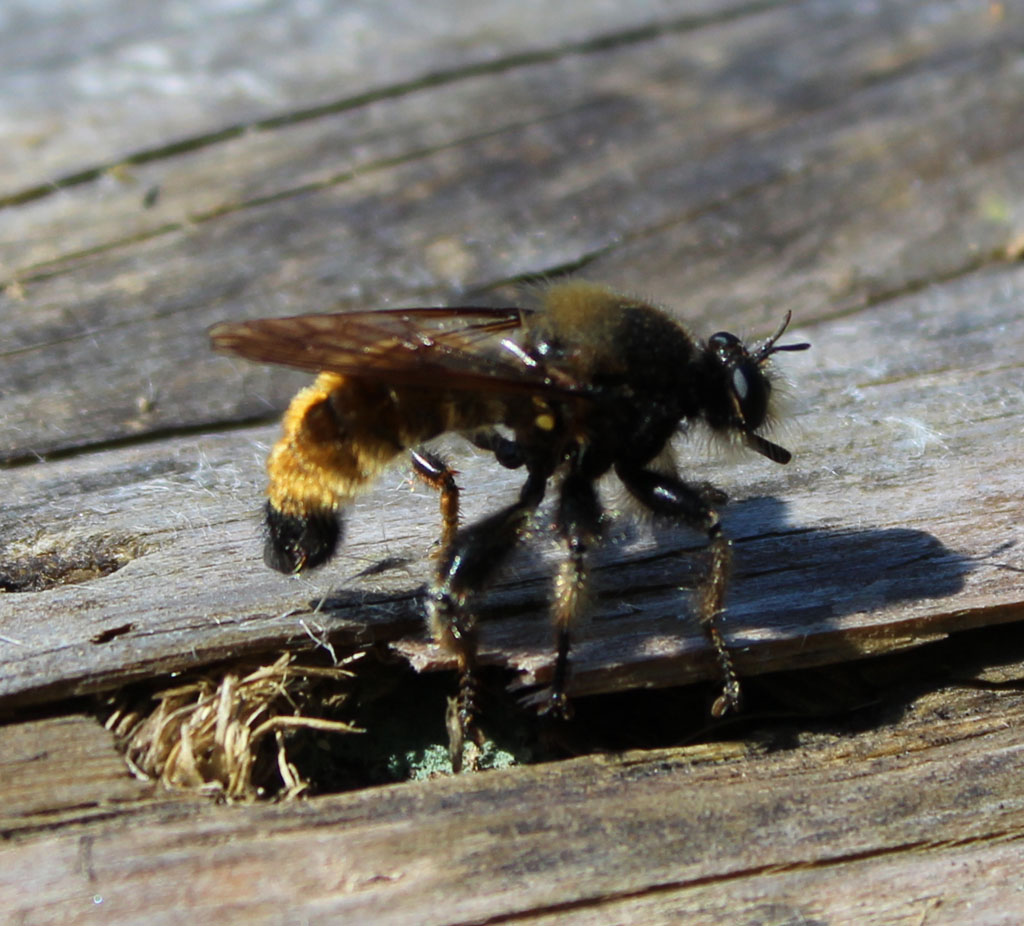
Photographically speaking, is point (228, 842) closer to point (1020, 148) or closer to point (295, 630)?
point (295, 630)

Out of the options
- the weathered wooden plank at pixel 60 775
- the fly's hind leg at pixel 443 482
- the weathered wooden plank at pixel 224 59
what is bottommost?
the weathered wooden plank at pixel 60 775

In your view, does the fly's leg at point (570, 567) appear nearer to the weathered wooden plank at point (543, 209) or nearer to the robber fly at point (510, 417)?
the robber fly at point (510, 417)

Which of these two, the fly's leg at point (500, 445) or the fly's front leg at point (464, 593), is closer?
the fly's front leg at point (464, 593)

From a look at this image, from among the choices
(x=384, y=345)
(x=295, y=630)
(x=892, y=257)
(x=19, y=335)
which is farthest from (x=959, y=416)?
(x=19, y=335)

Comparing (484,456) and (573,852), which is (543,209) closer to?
(484,456)

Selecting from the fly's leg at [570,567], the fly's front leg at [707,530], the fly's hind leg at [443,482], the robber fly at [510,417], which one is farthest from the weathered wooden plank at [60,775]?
the fly's front leg at [707,530]

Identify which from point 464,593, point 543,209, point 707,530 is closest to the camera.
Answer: point 464,593

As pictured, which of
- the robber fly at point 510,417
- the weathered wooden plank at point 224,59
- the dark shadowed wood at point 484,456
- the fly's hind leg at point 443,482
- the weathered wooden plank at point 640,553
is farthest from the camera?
the weathered wooden plank at point 224,59

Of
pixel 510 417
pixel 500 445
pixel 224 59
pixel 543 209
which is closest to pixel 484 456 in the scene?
pixel 500 445
